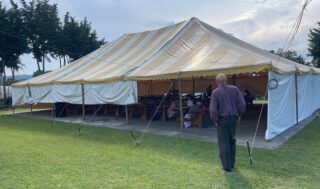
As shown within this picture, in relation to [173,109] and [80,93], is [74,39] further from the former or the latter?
[173,109]

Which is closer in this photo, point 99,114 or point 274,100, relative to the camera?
point 274,100

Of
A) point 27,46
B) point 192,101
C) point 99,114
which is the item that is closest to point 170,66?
point 192,101

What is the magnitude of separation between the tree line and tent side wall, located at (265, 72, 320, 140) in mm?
20297

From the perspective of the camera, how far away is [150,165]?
4176 mm

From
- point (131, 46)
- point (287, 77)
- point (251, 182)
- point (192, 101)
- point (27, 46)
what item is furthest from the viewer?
point (27, 46)

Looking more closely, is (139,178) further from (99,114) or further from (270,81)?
(99,114)

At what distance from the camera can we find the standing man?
367 centimetres

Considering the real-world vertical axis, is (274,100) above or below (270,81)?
below

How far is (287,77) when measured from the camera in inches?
246

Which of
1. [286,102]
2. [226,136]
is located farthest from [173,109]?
[226,136]

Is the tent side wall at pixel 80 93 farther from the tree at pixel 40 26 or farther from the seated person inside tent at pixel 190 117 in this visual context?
the tree at pixel 40 26

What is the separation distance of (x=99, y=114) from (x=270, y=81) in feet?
27.2

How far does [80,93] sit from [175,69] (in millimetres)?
4450

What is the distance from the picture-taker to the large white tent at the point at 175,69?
5.81 m
